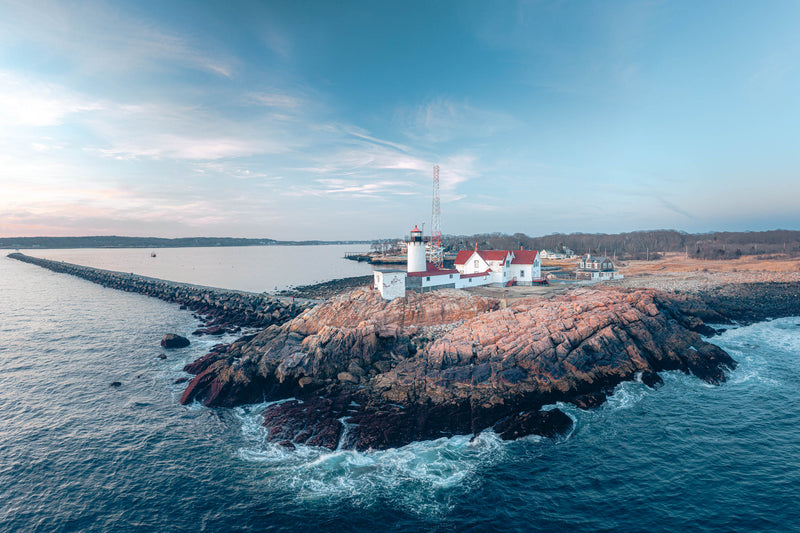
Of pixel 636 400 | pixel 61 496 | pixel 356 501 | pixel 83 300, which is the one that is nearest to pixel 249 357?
pixel 61 496

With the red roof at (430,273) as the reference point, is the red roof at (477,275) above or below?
below

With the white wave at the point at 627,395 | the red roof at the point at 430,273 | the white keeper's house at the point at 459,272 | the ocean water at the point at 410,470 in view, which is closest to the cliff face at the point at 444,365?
the white wave at the point at 627,395

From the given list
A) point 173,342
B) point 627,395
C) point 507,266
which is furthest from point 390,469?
point 507,266

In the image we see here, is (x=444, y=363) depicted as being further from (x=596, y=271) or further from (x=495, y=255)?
(x=596, y=271)

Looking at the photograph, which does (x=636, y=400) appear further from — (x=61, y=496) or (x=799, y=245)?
(x=799, y=245)

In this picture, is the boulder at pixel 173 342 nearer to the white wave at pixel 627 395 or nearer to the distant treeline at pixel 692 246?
the white wave at pixel 627 395

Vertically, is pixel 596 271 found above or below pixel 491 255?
below

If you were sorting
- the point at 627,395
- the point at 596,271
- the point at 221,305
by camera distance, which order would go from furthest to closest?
the point at 596,271, the point at 221,305, the point at 627,395
